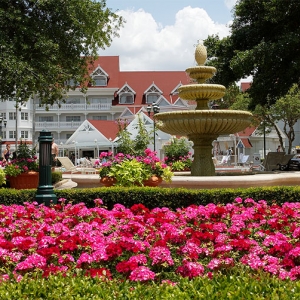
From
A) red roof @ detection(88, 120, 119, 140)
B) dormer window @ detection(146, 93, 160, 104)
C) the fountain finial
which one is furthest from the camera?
dormer window @ detection(146, 93, 160, 104)

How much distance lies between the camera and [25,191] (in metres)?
10.0

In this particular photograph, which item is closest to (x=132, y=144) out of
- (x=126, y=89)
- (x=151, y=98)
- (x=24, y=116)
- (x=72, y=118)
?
(x=151, y=98)

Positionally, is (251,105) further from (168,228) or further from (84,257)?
(84,257)

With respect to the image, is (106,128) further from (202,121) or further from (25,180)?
(202,121)

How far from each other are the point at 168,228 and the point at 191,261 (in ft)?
3.63

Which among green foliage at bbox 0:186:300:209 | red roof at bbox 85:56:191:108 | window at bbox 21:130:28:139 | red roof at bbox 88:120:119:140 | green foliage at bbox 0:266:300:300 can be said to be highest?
red roof at bbox 85:56:191:108

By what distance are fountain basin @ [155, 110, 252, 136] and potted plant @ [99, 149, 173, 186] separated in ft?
6.13

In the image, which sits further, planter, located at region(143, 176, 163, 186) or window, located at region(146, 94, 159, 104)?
window, located at region(146, 94, 159, 104)

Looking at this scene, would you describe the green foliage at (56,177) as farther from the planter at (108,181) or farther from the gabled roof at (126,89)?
the gabled roof at (126,89)

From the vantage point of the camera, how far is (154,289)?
3.65 metres

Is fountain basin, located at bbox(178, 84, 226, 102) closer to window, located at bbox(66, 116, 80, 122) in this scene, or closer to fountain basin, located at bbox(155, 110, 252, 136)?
fountain basin, located at bbox(155, 110, 252, 136)

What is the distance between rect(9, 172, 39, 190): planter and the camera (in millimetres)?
13336

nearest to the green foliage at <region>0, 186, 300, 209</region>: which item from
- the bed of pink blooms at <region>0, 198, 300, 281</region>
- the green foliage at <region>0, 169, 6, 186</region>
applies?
the bed of pink blooms at <region>0, 198, 300, 281</region>

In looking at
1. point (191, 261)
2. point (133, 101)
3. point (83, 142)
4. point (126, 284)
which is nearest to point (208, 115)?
point (191, 261)
